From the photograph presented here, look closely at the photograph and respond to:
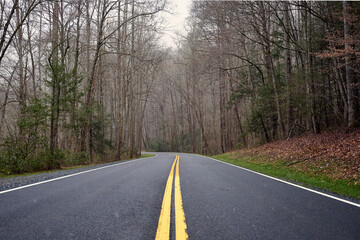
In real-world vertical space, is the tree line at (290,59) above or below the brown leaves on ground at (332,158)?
above

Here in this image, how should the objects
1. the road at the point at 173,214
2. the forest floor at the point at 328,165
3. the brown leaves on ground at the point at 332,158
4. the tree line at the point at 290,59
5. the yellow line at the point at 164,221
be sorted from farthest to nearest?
1. the tree line at the point at 290,59
2. the brown leaves on ground at the point at 332,158
3. the forest floor at the point at 328,165
4. the road at the point at 173,214
5. the yellow line at the point at 164,221

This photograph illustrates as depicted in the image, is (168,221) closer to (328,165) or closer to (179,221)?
(179,221)

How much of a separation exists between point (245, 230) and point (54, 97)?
11663 mm

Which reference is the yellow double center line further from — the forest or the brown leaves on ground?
the forest

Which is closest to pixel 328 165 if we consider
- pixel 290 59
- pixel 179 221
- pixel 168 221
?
pixel 179 221

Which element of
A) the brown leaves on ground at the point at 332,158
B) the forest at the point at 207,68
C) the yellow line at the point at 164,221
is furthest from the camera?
the forest at the point at 207,68

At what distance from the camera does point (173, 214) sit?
341 cm

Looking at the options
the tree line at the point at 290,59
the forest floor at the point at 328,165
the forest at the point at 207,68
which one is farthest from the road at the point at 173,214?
the tree line at the point at 290,59

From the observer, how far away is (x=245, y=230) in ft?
9.27

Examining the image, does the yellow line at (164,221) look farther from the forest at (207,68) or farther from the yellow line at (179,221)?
the forest at (207,68)

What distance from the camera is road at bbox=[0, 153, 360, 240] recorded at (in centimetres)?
271

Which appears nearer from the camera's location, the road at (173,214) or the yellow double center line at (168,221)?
the yellow double center line at (168,221)

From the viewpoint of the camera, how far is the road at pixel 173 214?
271 cm

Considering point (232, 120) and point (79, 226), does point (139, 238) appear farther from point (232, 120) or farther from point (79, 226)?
point (232, 120)
